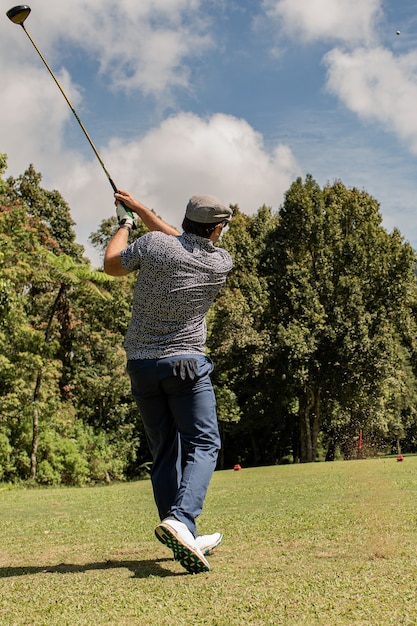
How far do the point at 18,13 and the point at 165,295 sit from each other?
132 inches

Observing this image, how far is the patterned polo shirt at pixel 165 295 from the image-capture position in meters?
4.14

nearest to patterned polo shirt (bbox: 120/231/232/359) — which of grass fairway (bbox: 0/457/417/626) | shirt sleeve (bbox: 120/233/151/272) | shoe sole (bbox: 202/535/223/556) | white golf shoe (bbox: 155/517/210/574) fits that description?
shirt sleeve (bbox: 120/233/151/272)

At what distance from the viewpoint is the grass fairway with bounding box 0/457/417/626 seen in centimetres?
262

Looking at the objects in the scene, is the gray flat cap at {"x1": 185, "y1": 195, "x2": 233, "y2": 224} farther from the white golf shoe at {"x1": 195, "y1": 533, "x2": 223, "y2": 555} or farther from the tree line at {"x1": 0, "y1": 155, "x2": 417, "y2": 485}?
the tree line at {"x1": 0, "y1": 155, "x2": 417, "y2": 485}

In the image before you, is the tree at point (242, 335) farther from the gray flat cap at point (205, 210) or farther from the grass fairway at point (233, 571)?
the gray flat cap at point (205, 210)

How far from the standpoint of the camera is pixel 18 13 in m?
6.02

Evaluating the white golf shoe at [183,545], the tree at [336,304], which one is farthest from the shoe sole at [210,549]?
the tree at [336,304]

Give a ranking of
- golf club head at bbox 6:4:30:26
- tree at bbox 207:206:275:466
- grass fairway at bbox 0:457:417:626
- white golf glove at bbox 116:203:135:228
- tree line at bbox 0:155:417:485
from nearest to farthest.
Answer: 1. grass fairway at bbox 0:457:417:626
2. white golf glove at bbox 116:203:135:228
3. golf club head at bbox 6:4:30:26
4. tree line at bbox 0:155:417:485
5. tree at bbox 207:206:275:466

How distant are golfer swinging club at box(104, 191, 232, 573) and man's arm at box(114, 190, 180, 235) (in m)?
0.22

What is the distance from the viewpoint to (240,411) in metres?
36.0

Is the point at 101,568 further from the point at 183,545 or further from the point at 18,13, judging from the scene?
the point at 18,13

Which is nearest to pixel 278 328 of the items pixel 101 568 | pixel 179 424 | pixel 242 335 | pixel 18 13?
pixel 242 335

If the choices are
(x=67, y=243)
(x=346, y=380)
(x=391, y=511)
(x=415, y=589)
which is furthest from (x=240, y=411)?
(x=415, y=589)

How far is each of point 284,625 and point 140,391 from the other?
1.97 meters
